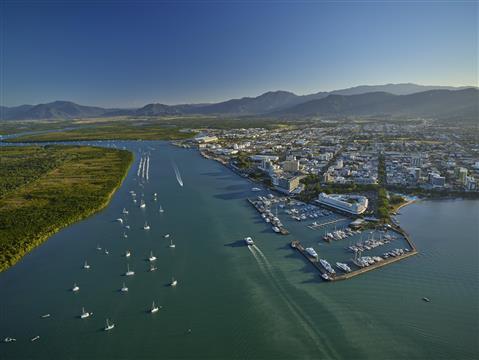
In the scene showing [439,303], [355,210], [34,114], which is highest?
[34,114]

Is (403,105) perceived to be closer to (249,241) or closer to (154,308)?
(249,241)

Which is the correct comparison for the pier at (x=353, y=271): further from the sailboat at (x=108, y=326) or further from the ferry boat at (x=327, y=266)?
the sailboat at (x=108, y=326)

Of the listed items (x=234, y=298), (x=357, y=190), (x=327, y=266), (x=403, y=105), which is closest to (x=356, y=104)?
(x=403, y=105)

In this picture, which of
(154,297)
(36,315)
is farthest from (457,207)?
(36,315)

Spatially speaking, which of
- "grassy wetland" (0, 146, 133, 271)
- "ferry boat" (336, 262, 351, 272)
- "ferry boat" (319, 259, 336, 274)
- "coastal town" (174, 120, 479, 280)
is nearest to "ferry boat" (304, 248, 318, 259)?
"coastal town" (174, 120, 479, 280)

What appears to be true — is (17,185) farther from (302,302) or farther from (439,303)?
(439,303)
